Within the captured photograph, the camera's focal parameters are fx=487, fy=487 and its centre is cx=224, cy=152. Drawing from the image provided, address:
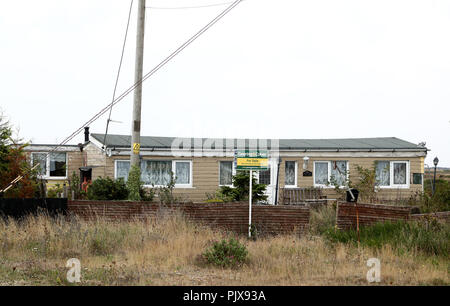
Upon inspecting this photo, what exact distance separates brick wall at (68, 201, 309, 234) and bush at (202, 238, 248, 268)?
11.0 ft

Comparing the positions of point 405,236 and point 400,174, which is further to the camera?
point 400,174

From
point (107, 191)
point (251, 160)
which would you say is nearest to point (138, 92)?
point (107, 191)

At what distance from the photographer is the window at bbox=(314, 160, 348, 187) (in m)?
21.4

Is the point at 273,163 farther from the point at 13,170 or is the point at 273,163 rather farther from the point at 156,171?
the point at 13,170

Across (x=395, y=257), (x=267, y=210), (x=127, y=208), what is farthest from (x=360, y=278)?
(x=127, y=208)

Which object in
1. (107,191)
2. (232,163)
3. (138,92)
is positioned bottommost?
(107,191)

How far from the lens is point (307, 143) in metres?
23.0

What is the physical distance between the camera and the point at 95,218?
42.8 ft

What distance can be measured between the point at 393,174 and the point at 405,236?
1180cm

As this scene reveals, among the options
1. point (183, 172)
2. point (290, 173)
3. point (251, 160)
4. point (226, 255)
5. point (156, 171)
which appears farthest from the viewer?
point (290, 173)

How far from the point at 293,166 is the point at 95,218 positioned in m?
10.7

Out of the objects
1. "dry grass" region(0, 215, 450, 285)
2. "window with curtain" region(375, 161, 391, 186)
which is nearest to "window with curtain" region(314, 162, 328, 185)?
"window with curtain" region(375, 161, 391, 186)

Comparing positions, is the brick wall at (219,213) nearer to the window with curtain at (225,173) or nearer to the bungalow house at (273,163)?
the bungalow house at (273,163)

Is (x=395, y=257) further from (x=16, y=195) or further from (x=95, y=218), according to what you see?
(x=16, y=195)
